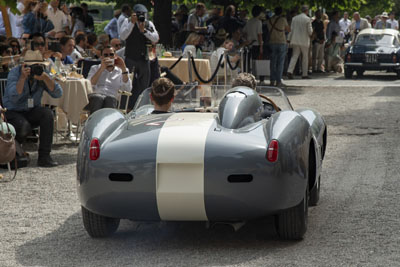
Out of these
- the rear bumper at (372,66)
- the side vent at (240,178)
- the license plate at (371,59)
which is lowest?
the rear bumper at (372,66)

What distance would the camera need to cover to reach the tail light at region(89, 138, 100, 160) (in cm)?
615

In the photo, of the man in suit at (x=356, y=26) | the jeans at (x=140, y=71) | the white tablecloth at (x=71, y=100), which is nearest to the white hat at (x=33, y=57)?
the white tablecloth at (x=71, y=100)

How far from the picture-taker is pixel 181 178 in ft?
19.6

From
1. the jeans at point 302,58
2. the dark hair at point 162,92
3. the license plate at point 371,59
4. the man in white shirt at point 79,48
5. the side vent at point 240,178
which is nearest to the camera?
the side vent at point 240,178

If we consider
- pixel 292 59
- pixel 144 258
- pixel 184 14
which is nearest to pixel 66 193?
pixel 144 258

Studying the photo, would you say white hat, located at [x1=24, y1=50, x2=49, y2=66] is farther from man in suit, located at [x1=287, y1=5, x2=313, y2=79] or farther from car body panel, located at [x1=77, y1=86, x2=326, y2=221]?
man in suit, located at [x1=287, y1=5, x2=313, y2=79]

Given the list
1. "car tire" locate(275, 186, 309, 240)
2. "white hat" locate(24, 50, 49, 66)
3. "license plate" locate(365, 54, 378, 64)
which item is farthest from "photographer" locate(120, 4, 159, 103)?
"license plate" locate(365, 54, 378, 64)

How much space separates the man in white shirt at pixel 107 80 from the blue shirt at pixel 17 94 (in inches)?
57.9

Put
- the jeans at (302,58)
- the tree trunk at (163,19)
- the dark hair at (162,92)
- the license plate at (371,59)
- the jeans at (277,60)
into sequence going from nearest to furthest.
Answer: the dark hair at (162,92) → the jeans at (277,60) → the tree trunk at (163,19) → the jeans at (302,58) → the license plate at (371,59)

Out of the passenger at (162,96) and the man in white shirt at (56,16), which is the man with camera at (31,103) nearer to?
the passenger at (162,96)

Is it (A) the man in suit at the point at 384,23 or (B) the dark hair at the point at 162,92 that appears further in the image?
(A) the man in suit at the point at 384,23

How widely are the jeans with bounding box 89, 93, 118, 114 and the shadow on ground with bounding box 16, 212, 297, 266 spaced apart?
484cm

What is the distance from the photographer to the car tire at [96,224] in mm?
6570

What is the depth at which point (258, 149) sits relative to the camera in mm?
5969
